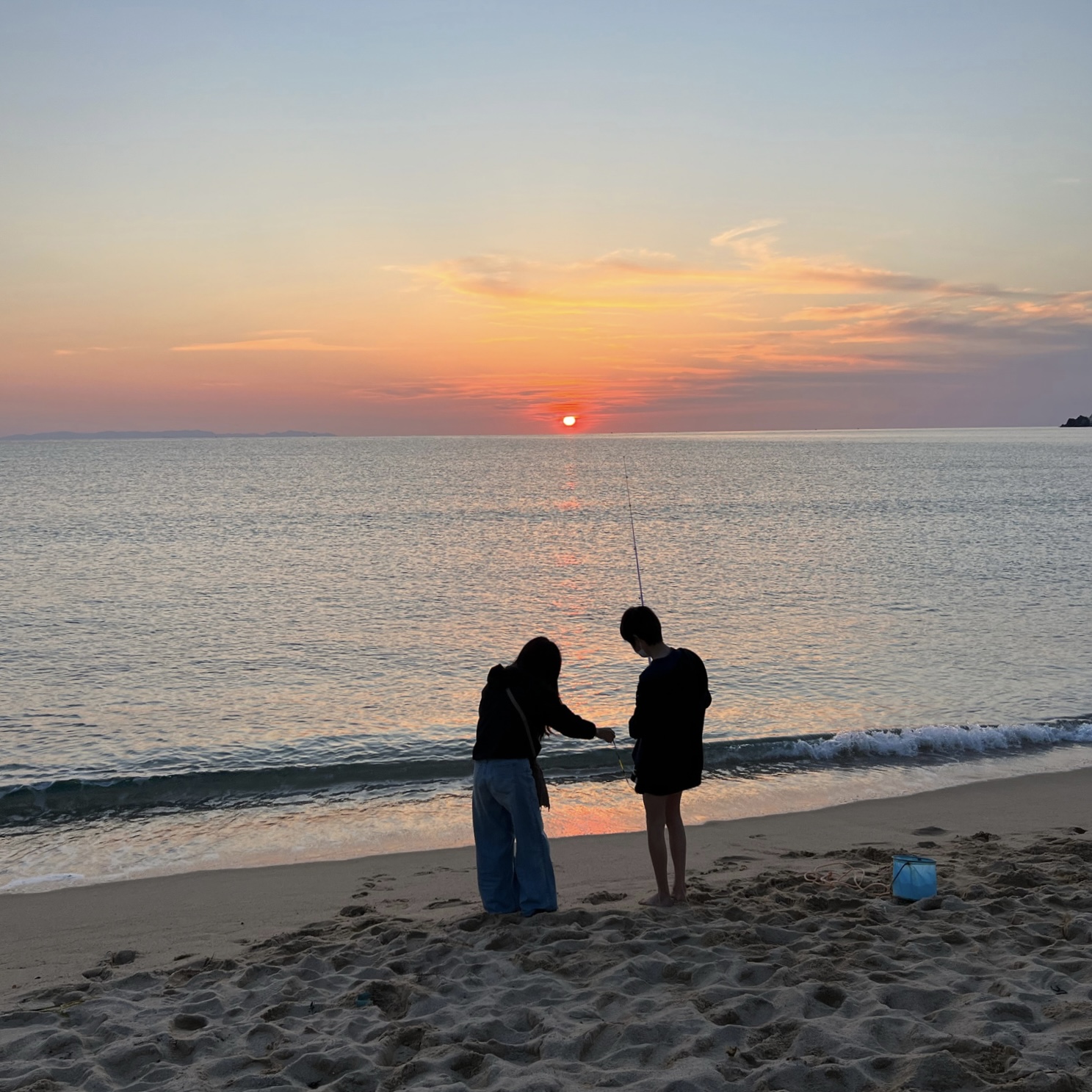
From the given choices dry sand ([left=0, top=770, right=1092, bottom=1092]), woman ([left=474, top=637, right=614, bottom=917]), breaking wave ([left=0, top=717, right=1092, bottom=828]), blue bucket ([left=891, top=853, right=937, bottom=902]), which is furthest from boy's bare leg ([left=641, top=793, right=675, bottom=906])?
breaking wave ([left=0, top=717, right=1092, bottom=828])

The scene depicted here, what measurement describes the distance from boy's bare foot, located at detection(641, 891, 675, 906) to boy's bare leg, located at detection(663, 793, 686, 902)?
4cm

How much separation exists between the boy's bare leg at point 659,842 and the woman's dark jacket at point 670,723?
9cm

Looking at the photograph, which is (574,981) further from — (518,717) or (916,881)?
(916,881)

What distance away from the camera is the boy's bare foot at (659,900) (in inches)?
234

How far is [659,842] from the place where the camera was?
19.3 ft

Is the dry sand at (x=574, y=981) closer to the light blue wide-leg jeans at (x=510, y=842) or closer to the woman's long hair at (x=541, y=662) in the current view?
Answer: the light blue wide-leg jeans at (x=510, y=842)

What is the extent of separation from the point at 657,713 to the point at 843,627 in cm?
1380

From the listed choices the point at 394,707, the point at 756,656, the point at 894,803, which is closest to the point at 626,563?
the point at 756,656

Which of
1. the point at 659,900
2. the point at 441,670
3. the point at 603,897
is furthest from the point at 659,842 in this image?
the point at 441,670

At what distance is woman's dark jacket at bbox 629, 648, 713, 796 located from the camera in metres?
5.62

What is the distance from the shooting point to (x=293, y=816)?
9.34 m

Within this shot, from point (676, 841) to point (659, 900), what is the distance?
405mm

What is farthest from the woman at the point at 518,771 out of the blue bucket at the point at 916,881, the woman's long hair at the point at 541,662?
the blue bucket at the point at 916,881

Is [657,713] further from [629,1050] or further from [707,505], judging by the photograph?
[707,505]
